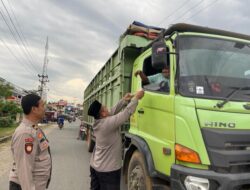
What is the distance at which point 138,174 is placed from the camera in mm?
4516

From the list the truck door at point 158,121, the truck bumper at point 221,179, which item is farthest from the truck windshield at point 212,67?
the truck bumper at point 221,179

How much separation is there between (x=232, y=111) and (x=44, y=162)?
2.00 metres

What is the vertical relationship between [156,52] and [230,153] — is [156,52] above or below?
above

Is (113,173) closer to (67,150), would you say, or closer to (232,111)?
(232,111)

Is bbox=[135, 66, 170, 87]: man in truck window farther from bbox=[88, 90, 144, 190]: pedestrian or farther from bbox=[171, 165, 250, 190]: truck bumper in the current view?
bbox=[171, 165, 250, 190]: truck bumper

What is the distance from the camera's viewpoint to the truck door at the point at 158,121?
12.4 ft

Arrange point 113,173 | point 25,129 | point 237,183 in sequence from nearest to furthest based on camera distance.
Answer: point 25,129
point 237,183
point 113,173

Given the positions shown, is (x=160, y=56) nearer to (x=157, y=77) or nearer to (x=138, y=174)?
(x=157, y=77)

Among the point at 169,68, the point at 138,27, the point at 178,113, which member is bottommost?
the point at 178,113

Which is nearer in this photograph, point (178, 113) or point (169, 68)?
point (178, 113)

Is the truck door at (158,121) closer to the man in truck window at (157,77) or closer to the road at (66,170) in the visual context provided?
the man in truck window at (157,77)

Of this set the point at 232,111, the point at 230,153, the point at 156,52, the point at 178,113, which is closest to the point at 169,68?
the point at 156,52

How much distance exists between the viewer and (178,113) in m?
3.63

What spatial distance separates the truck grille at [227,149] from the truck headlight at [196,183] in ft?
0.56
